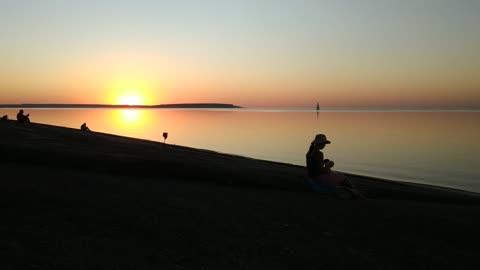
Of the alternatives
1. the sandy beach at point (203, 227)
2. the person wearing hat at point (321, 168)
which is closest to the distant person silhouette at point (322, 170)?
the person wearing hat at point (321, 168)

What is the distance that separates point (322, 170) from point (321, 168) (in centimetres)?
8

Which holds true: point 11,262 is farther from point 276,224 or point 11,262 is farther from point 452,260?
point 452,260

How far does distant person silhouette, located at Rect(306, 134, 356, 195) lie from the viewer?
13.1 metres

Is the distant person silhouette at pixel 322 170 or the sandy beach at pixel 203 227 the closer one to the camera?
the sandy beach at pixel 203 227

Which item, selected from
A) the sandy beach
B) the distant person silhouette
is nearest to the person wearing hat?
the distant person silhouette

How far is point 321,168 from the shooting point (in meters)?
13.4

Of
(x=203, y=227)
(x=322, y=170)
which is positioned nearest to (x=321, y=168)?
(x=322, y=170)

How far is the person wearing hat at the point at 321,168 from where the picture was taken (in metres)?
13.1

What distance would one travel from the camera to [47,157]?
50.9 feet

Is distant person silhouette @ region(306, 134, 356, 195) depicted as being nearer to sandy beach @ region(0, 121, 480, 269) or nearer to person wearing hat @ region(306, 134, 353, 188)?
person wearing hat @ region(306, 134, 353, 188)

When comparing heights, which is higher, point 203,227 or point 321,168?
point 321,168

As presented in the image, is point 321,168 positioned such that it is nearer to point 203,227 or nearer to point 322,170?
point 322,170

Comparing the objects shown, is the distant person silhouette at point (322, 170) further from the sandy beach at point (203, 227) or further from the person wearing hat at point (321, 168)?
the sandy beach at point (203, 227)

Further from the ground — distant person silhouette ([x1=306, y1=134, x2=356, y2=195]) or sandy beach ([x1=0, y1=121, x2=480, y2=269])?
distant person silhouette ([x1=306, y1=134, x2=356, y2=195])
